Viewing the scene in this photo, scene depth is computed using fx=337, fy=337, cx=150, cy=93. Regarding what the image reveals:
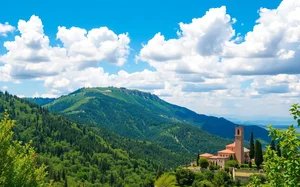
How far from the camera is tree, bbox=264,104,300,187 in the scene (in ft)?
54.9

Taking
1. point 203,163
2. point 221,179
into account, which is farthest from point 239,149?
point 221,179

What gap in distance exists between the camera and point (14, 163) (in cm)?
2025

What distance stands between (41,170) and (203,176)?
90.7 meters

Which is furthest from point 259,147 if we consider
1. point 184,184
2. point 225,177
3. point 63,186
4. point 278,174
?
point 63,186

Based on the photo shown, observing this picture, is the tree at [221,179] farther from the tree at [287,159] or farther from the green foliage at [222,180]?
the tree at [287,159]

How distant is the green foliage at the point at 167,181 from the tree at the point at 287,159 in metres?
91.9

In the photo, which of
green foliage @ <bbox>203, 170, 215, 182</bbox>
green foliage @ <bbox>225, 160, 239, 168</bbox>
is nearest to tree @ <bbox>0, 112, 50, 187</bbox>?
green foliage @ <bbox>203, 170, 215, 182</bbox>

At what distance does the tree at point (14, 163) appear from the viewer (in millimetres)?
19297

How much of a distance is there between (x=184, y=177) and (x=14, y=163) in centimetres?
9189

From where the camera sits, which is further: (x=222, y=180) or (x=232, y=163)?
(x=232, y=163)

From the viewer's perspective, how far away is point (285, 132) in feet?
57.4

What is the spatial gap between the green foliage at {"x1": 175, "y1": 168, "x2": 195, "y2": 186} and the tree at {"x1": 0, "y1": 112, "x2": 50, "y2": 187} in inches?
3495

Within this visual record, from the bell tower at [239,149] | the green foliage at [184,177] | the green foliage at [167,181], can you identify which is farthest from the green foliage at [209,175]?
the bell tower at [239,149]

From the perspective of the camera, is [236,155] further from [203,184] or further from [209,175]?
[203,184]
